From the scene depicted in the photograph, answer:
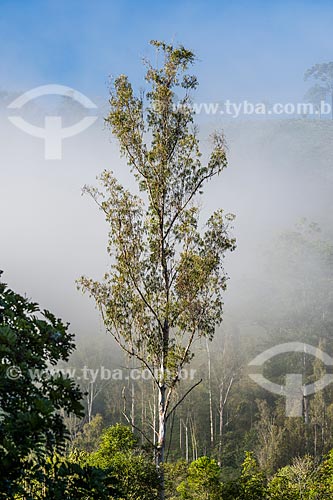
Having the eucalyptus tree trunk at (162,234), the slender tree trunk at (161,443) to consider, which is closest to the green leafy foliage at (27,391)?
the slender tree trunk at (161,443)

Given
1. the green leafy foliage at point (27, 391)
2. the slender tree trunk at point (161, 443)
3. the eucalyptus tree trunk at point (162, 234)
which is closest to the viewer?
the green leafy foliage at point (27, 391)

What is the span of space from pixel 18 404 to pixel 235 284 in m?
57.3

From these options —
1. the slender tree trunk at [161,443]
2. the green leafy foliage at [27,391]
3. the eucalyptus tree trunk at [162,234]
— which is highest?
the eucalyptus tree trunk at [162,234]

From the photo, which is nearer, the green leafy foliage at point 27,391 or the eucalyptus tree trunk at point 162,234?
the green leafy foliage at point 27,391

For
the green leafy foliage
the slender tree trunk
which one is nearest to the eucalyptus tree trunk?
the slender tree trunk

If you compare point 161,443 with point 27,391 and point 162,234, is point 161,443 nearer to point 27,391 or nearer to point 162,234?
point 162,234

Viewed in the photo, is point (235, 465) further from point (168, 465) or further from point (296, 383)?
point (168, 465)

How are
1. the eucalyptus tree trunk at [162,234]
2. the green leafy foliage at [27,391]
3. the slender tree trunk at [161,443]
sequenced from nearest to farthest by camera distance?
the green leafy foliage at [27,391] < the slender tree trunk at [161,443] < the eucalyptus tree trunk at [162,234]

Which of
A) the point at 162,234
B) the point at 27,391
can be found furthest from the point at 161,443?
the point at 27,391

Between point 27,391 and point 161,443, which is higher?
point 27,391

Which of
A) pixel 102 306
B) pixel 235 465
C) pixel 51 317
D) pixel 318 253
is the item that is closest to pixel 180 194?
pixel 102 306

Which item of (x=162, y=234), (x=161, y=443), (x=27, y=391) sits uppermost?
(x=162, y=234)

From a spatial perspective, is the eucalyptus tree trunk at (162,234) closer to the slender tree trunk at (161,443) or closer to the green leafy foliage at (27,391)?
the slender tree trunk at (161,443)

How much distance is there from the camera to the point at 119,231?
889 centimetres
